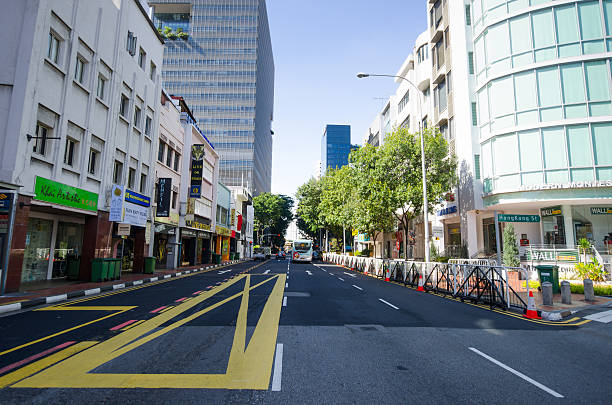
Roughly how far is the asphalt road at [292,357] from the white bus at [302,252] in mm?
37425

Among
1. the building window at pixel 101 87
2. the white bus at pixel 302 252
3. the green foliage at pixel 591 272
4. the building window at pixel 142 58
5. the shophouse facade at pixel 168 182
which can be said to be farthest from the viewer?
the white bus at pixel 302 252

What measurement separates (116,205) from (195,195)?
12.5m

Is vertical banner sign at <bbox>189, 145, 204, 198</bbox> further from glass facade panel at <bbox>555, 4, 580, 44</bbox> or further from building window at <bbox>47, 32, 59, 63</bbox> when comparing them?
glass facade panel at <bbox>555, 4, 580, 44</bbox>

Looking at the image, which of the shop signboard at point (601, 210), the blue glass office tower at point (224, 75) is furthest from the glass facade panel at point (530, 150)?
the blue glass office tower at point (224, 75)

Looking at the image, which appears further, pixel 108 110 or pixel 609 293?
pixel 108 110

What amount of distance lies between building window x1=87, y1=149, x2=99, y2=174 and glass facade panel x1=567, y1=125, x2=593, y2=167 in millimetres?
26137

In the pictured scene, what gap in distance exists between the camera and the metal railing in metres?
11.6

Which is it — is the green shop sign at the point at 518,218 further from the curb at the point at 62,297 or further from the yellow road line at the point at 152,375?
the curb at the point at 62,297

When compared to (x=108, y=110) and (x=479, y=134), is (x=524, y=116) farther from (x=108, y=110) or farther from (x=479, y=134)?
(x=108, y=110)

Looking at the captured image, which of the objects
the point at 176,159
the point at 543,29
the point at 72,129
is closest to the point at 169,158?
the point at 176,159

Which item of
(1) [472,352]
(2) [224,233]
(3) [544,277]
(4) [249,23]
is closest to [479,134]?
(3) [544,277]

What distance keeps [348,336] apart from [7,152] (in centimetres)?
1341

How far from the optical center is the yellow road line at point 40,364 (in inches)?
178

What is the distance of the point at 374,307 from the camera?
10.8 m
